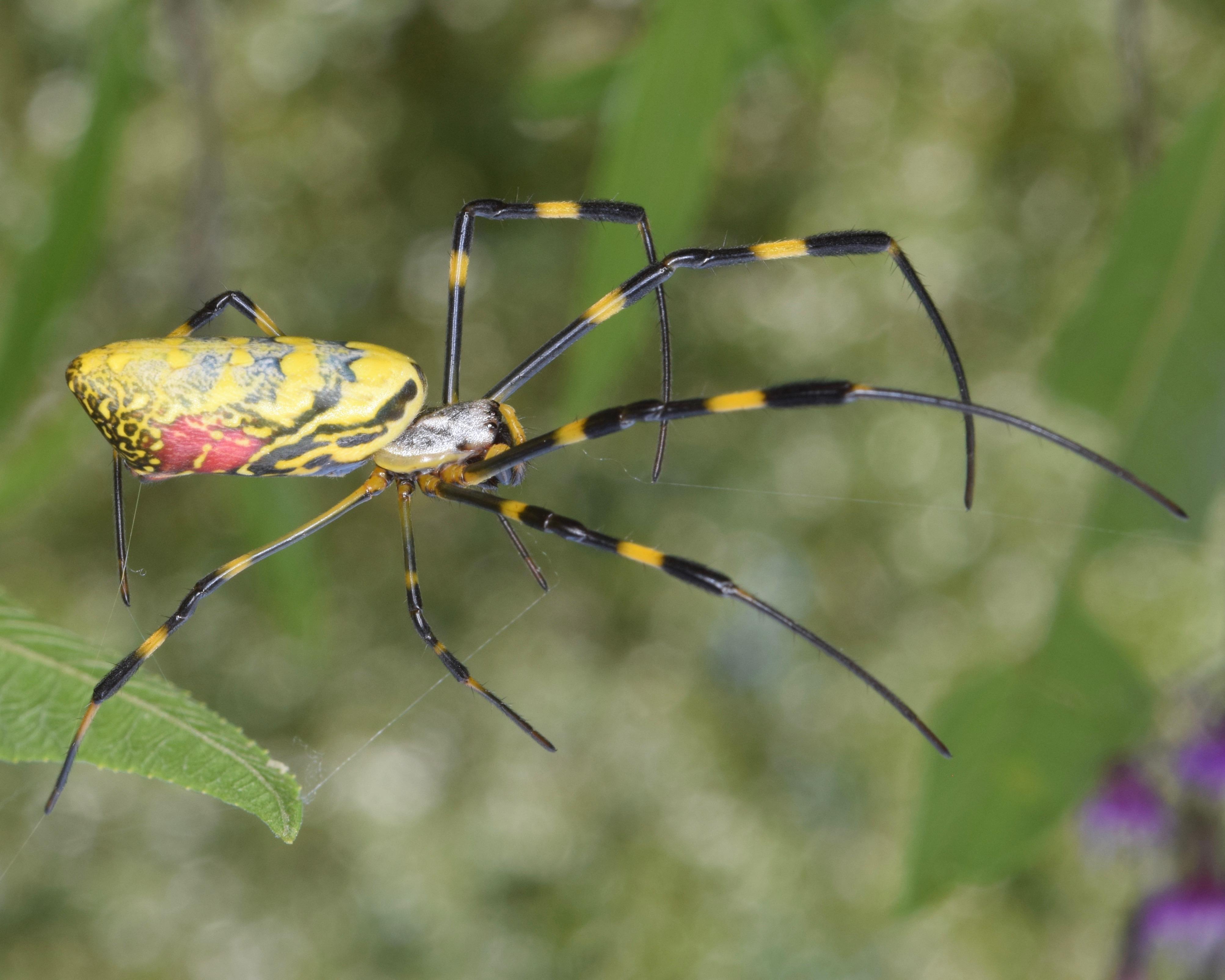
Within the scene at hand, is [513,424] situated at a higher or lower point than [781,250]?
lower

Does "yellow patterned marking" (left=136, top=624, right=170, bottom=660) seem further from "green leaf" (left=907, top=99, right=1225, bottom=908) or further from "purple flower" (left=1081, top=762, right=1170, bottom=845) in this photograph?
"purple flower" (left=1081, top=762, right=1170, bottom=845)

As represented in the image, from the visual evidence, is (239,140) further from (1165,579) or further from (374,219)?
(1165,579)

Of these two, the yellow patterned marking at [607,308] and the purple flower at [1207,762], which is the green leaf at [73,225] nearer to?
the yellow patterned marking at [607,308]

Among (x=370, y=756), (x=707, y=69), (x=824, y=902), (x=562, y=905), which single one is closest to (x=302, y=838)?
(x=370, y=756)

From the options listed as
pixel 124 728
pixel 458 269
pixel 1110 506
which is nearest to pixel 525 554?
pixel 458 269

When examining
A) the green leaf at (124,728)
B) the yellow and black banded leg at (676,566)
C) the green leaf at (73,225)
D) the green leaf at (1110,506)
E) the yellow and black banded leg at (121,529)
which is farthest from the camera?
the green leaf at (73,225)

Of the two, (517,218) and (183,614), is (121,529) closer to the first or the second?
(183,614)

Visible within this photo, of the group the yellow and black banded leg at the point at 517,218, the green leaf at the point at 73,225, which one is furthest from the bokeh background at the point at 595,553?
the yellow and black banded leg at the point at 517,218

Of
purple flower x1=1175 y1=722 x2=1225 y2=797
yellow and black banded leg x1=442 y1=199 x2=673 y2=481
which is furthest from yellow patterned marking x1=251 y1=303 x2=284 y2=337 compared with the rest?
purple flower x1=1175 y1=722 x2=1225 y2=797
